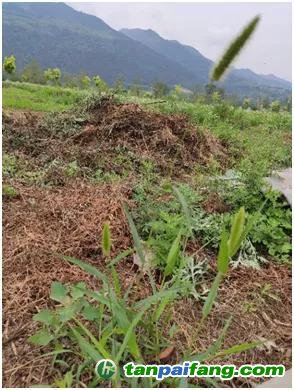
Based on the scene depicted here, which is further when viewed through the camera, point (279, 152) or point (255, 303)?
point (279, 152)

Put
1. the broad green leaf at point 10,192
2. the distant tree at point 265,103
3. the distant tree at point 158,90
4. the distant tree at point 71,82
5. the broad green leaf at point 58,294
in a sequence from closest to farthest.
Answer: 1. the broad green leaf at point 58,294
2. the broad green leaf at point 10,192
3. the distant tree at point 158,90
4. the distant tree at point 71,82
5. the distant tree at point 265,103

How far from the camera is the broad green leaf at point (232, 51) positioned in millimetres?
1592

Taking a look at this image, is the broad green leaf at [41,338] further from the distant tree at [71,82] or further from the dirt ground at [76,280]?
the distant tree at [71,82]

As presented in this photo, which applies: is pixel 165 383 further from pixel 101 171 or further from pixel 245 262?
pixel 101 171

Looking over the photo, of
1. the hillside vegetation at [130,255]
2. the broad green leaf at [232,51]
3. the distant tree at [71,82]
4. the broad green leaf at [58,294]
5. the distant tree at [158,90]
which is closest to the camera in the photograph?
the broad green leaf at [232,51]

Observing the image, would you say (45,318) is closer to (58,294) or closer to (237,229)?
(58,294)

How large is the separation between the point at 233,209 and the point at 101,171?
3.91 feet

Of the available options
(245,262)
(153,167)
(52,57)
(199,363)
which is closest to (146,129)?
(153,167)

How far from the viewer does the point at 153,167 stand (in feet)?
13.7

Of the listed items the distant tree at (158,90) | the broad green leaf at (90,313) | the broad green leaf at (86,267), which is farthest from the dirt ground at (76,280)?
the distant tree at (158,90)

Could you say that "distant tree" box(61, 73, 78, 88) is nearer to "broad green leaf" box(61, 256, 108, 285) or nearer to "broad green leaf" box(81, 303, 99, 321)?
"broad green leaf" box(81, 303, 99, 321)
